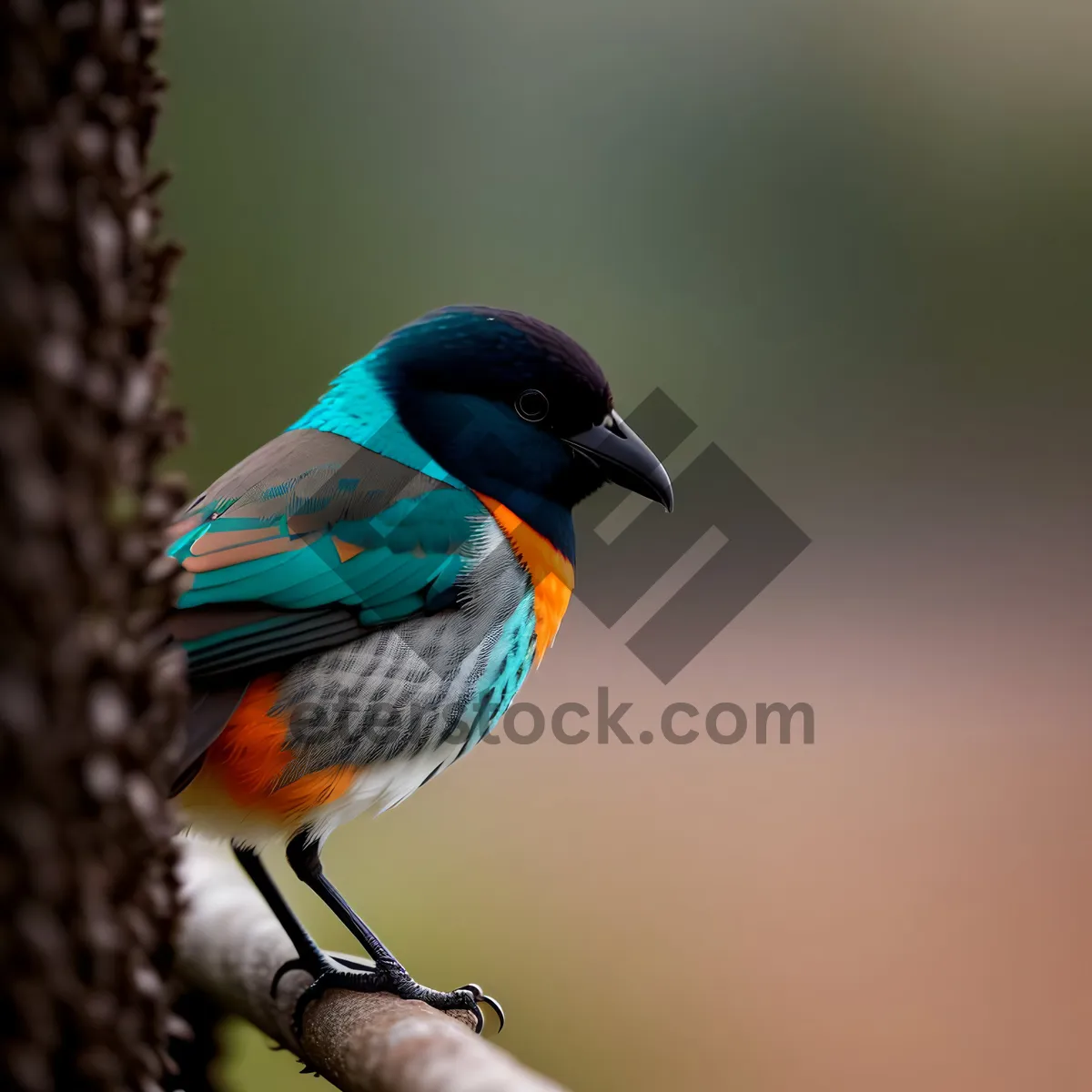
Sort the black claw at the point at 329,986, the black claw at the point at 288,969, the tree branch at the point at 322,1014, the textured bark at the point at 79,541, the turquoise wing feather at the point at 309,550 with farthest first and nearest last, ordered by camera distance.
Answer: the black claw at the point at 288,969, the black claw at the point at 329,986, the turquoise wing feather at the point at 309,550, the tree branch at the point at 322,1014, the textured bark at the point at 79,541

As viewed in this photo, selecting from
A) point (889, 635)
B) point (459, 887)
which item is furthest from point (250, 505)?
point (889, 635)

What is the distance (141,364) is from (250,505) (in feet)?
3.48

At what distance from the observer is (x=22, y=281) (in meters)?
0.84

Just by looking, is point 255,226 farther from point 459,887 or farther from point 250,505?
point 250,505

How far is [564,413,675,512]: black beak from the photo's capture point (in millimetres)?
2277

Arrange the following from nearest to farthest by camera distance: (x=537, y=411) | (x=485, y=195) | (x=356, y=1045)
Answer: (x=356, y=1045) < (x=537, y=411) < (x=485, y=195)

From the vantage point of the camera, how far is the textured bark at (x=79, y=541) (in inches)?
33.3

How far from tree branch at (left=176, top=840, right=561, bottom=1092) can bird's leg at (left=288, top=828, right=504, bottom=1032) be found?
0.12 ft

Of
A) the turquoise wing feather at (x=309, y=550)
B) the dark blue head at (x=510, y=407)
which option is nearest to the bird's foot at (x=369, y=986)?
the turquoise wing feather at (x=309, y=550)

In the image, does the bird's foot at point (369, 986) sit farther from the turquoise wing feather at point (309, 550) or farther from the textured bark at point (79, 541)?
the textured bark at point (79, 541)

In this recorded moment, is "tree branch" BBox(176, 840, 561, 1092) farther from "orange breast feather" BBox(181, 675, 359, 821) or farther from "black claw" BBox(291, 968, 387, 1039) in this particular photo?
"orange breast feather" BBox(181, 675, 359, 821)

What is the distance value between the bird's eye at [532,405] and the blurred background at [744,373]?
1871 mm

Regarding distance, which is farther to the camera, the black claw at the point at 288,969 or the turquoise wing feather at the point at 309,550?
the black claw at the point at 288,969

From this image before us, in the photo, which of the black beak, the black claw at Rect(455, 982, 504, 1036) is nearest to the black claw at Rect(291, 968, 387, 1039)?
the black claw at Rect(455, 982, 504, 1036)
